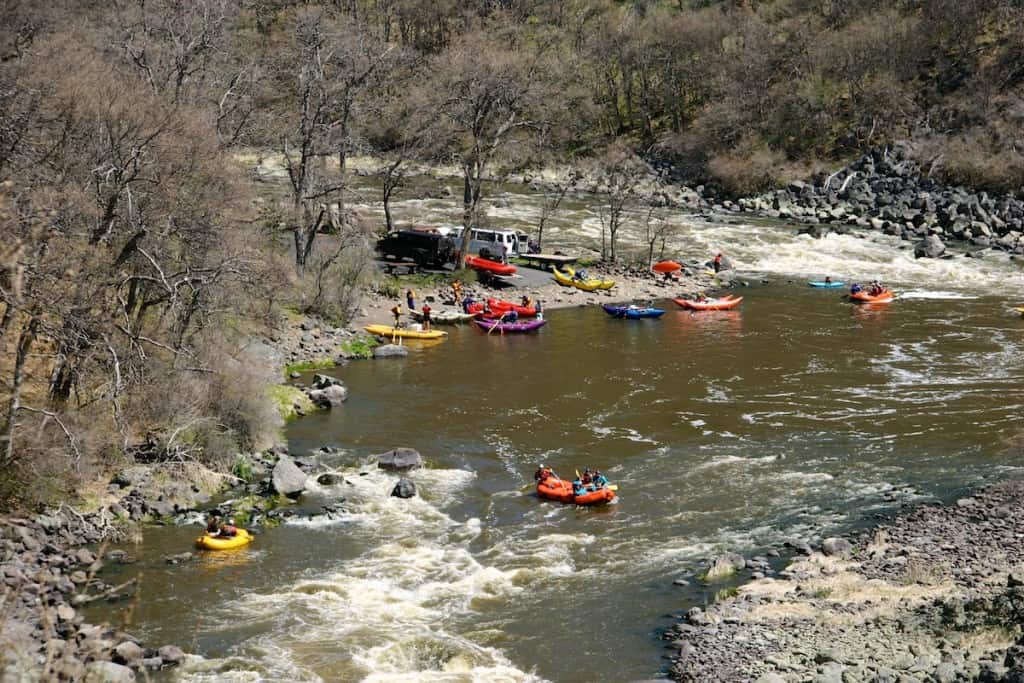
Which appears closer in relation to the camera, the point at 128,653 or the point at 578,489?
the point at 128,653

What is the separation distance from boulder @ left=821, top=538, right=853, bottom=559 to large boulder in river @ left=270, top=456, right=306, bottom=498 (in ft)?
35.6

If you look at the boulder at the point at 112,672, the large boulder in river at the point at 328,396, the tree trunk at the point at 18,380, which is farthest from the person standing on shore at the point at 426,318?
the boulder at the point at 112,672

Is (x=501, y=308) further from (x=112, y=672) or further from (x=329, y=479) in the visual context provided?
(x=112, y=672)

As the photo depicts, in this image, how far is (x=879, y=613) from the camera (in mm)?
17891

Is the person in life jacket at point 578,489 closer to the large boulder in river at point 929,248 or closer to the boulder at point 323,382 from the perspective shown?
the boulder at point 323,382

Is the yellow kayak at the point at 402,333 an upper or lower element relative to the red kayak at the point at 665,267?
lower

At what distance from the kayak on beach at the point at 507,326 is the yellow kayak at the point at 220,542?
1976 centimetres

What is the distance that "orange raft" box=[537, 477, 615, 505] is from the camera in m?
23.8

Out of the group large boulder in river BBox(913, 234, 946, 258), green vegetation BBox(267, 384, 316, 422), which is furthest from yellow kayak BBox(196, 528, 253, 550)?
large boulder in river BBox(913, 234, 946, 258)

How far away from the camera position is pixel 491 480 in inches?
1008

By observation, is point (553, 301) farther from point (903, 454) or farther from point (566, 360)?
point (903, 454)

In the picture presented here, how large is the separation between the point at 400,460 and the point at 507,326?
1483cm

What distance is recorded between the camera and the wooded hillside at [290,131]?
921 inches

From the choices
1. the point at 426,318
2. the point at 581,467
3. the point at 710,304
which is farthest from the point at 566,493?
the point at 710,304
